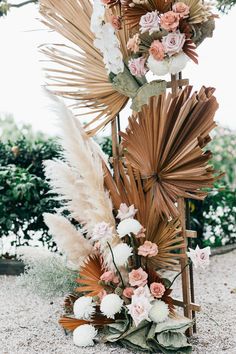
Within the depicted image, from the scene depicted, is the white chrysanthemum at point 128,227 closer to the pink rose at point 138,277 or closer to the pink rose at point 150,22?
the pink rose at point 138,277

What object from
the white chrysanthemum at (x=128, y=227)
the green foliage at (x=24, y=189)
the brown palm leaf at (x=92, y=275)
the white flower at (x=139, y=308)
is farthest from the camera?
the green foliage at (x=24, y=189)

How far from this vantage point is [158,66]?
3539mm

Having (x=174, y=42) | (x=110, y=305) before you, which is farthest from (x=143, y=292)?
(x=174, y=42)

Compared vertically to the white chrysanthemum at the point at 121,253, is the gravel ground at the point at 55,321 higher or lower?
lower

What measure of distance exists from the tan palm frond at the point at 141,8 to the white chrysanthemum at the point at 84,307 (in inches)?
62.1

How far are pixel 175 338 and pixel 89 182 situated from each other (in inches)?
37.8

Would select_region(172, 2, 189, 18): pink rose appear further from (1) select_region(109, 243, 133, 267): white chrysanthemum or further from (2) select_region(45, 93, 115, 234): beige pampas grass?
(1) select_region(109, 243, 133, 267): white chrysanthemum

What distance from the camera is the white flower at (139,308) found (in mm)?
3387

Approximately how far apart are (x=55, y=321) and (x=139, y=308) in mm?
966

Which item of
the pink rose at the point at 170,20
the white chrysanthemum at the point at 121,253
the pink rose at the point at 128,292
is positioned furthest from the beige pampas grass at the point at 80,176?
the pink rose at the point at 170,20

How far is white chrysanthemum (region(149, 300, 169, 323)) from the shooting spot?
3.47 m

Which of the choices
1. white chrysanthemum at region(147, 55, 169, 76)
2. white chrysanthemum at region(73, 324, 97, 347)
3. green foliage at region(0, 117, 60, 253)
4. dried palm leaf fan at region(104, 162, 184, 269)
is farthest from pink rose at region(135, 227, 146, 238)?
green foliage at region(0, 117, 60, 253)

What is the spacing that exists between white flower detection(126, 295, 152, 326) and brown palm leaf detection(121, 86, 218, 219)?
46 centimetres

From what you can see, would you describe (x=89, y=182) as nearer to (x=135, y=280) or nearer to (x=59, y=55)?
(x=135, y=280)
